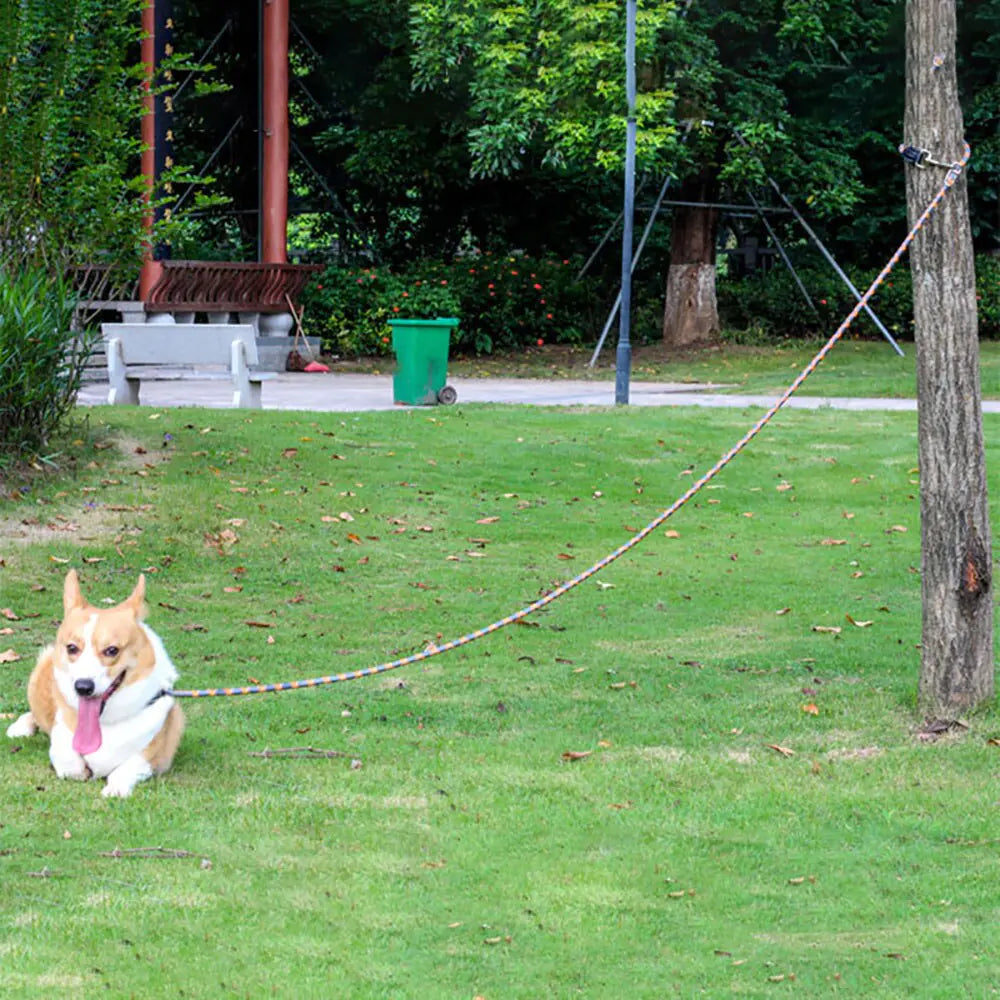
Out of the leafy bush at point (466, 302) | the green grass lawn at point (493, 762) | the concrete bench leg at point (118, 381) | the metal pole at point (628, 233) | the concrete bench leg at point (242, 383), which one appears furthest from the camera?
the leafy bush at point (466, 302)

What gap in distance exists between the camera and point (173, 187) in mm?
26062

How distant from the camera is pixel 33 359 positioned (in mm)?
11180

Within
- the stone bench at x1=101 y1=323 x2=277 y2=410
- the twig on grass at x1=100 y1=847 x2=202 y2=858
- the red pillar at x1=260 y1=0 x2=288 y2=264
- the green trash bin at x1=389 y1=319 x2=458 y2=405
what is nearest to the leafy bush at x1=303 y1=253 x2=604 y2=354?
the red pillar at x1=260 y1=0 x2=288 y2=264

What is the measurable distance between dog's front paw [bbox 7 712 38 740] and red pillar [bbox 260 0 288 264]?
18576 mm

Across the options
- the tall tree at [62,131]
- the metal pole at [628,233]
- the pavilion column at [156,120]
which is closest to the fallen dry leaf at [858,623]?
the tall tree at [62,131]

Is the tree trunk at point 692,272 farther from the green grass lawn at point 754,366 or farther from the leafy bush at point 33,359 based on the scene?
the leafy bush at point 33,359

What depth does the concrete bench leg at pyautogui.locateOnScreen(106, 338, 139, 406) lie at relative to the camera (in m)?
15.1

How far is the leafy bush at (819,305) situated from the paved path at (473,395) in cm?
621

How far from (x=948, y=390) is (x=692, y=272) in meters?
20.7

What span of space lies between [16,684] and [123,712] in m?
1.93

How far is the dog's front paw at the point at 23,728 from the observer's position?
6.09 metres

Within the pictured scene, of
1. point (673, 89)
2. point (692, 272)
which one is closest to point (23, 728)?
point (673, 89)

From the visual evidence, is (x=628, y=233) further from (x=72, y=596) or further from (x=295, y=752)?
(x=72, y=596)

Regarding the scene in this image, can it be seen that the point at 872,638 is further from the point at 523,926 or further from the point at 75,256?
the point at 75,256
